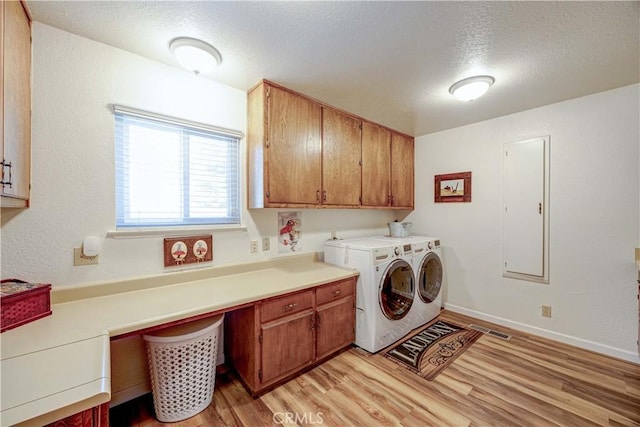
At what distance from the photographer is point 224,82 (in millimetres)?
2057

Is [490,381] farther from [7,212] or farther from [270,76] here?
[7,212]

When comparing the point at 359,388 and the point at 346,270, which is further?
the point at 346,270

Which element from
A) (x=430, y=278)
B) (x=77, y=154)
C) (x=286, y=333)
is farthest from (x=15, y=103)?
(x=430, y=278)

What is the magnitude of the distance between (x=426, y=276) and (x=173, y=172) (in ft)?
8.86

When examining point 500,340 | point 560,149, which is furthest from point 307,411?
point 560,149

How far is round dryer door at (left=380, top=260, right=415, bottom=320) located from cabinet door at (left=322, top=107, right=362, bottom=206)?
0.79 m

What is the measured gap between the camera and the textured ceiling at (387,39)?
131 centimetres

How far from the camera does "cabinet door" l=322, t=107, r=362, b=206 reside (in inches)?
95.8

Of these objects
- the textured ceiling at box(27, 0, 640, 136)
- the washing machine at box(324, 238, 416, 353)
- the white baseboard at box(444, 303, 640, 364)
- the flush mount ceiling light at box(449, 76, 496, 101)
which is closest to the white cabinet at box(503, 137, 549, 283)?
the white baseboard at box(444, 303, 640, 364)

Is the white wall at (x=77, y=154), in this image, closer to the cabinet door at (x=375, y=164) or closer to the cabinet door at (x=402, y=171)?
the cabinet door at (x=375, y=164)

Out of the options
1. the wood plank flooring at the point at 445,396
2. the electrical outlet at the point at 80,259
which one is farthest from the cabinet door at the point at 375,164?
the electrical outlet at the point at 80,259

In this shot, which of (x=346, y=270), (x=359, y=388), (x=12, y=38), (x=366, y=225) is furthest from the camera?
(x=366, y=225)

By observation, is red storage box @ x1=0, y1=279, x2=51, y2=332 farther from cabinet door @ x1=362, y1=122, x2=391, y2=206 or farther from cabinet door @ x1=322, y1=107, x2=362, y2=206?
cabinet door @ x1=362, y1=122, x2=391, y2=206

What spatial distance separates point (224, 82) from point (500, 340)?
11.4 ft
